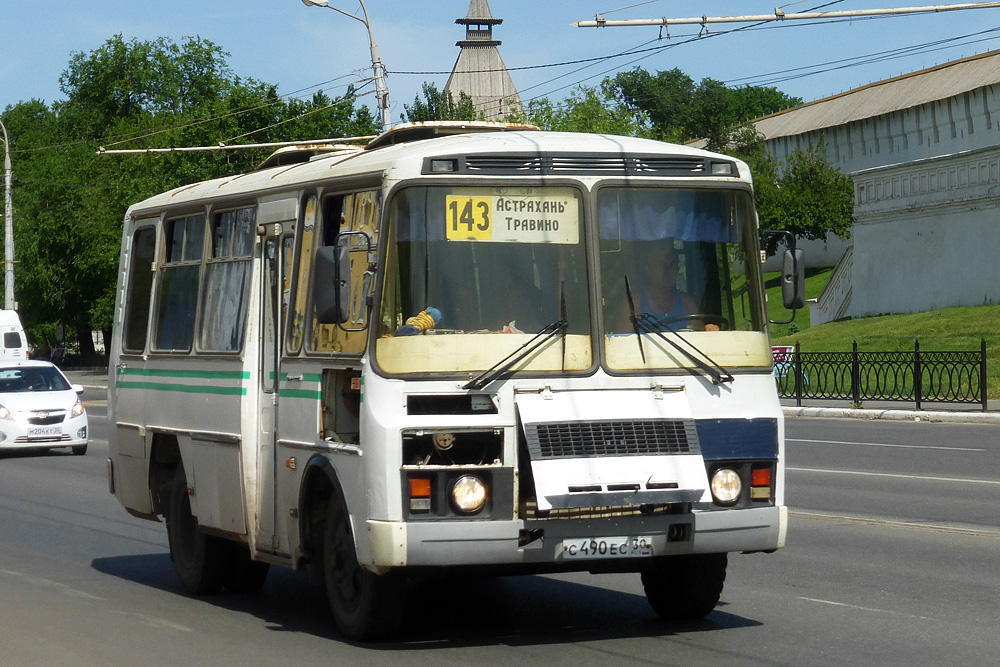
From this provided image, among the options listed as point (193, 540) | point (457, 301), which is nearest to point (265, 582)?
point (193, 540)

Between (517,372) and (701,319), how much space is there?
3.78 ft

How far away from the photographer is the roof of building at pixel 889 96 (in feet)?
221

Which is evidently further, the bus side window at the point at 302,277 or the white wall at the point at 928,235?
the white wall at the point at 928,235

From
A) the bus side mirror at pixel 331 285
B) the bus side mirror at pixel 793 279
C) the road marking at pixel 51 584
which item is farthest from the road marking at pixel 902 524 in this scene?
the bus side mirror at pixel 331 285

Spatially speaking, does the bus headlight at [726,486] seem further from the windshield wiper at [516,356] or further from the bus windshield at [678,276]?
the windshield wiper at [516,356]

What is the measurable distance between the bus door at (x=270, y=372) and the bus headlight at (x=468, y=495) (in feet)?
5.90

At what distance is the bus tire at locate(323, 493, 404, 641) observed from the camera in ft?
24.9

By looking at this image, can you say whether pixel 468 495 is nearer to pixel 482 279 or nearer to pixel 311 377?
pixel 482 279

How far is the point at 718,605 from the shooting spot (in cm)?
895

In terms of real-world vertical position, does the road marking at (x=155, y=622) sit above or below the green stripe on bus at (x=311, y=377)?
below

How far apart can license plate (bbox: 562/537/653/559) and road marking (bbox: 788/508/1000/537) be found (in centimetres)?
509

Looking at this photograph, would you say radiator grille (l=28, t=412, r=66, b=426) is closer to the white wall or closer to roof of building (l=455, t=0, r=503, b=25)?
the white wall

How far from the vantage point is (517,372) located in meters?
7.48

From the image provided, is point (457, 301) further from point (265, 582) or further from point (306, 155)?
point (265, 582)
